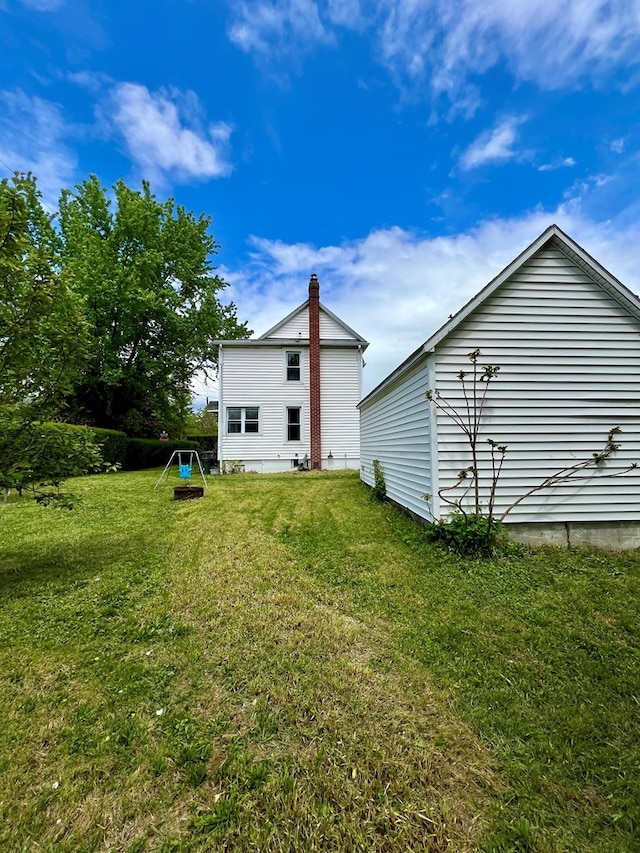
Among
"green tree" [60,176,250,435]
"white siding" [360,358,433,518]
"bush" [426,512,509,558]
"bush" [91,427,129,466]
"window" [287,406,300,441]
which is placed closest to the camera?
"bush" [426,512,509,558]

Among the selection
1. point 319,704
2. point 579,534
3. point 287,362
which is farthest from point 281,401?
point 319,704

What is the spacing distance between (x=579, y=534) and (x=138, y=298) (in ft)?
65.2

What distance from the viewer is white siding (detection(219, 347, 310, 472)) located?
1619cm

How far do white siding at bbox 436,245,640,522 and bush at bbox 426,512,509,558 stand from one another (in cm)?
49

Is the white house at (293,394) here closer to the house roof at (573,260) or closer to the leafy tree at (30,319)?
the house roof at (573,260)

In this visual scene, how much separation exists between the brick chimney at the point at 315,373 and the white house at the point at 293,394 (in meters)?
0.05

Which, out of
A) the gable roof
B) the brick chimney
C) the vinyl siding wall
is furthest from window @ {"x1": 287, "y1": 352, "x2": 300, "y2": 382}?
the gable roof

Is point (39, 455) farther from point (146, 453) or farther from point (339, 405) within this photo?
point (146, 453)

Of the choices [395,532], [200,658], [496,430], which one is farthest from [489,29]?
[200,658]

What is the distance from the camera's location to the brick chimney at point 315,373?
54.7 feet

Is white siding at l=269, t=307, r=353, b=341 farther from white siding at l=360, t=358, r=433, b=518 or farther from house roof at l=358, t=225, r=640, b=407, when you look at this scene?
house roof at l=358, t=225, r=640, b=407

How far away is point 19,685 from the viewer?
2598 millimetres

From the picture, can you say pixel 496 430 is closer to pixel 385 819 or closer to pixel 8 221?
pixel 385 819

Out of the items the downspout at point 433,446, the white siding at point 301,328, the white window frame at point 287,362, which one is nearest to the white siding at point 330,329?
the white siding at point 301,328
